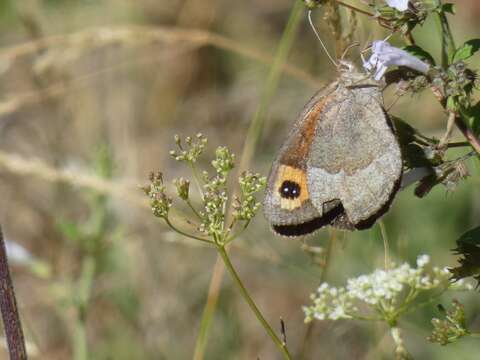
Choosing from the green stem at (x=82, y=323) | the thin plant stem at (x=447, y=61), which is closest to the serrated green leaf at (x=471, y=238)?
the thin plant stem at (x=447, y=61)

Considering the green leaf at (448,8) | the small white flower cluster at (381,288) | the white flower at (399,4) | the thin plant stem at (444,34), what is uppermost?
the white flower at (399,4)

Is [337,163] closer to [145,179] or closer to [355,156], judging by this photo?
[355,156]

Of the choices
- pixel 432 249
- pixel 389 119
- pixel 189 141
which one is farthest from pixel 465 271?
pixel 432 249

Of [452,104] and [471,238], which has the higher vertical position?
[452,104]

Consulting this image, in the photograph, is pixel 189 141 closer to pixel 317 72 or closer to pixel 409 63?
pixel 409 63

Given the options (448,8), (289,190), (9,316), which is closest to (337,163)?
(289,190)

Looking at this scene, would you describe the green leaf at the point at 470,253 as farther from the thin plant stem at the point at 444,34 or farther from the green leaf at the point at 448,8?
the green leaf at the point at 448,8
